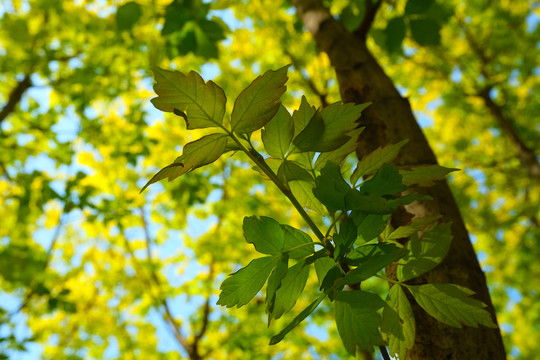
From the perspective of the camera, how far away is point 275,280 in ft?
1.87

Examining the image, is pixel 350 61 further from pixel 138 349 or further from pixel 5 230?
pixel 138 349

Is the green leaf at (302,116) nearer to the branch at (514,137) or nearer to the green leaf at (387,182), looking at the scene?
the green leaf at (387,182)

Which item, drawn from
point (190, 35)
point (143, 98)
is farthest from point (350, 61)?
point (143, 98)

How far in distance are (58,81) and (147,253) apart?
2.69 meters

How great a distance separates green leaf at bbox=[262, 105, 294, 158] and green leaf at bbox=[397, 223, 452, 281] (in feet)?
0.75

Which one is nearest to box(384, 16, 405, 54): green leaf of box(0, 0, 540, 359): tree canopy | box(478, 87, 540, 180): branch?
box(0, 0, 540, 359): tree canopy

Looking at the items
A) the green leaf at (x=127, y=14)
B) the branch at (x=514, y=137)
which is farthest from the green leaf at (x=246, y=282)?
the branch at (x=514, y=137)

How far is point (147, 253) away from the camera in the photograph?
6.07 metres

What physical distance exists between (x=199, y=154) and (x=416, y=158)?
67 cm

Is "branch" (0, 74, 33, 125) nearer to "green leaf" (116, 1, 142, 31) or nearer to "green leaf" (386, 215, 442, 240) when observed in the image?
"green leaf" (116, 1, 142, 31)

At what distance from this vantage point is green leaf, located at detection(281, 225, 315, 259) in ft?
1.97

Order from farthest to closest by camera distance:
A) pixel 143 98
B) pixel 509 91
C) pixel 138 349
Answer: pixel 509 91 < pixel 138 349 < pixel 143 98

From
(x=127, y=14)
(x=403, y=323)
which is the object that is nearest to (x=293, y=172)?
(x=403, y=323)

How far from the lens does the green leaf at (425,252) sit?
1.93 ft
